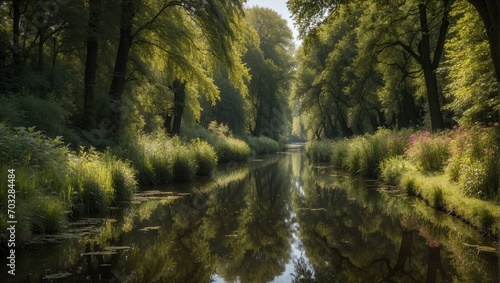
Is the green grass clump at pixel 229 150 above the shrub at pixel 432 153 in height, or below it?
above

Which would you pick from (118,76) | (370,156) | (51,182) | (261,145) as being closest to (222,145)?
(370,156)

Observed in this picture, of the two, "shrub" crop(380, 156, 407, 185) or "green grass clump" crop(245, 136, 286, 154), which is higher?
"green grass clump" crop(245, 136, 286, 154)

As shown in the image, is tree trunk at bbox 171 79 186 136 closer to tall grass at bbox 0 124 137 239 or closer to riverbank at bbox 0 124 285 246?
riverbank at bbox 0 124 285 246

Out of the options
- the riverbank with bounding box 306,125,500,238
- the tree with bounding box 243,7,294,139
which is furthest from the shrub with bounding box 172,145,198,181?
the tree with bounding box 243,7,294,139

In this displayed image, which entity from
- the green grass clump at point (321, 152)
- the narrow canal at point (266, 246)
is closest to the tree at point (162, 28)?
the narrow canal at point (266, 246)

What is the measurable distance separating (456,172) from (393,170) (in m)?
4.65

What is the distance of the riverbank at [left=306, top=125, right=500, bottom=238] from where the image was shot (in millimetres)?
8367

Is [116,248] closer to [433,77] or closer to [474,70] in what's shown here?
[474,70]

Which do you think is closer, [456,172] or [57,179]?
[57,179]

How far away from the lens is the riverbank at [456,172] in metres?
8.37

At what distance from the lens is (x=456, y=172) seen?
10.6 metres

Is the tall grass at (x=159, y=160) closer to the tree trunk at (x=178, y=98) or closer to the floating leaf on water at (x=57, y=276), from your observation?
the tree trunk at (x=178, y=98)

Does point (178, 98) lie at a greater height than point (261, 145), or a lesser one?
greater

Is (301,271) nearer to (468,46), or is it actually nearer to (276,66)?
(468,46)
